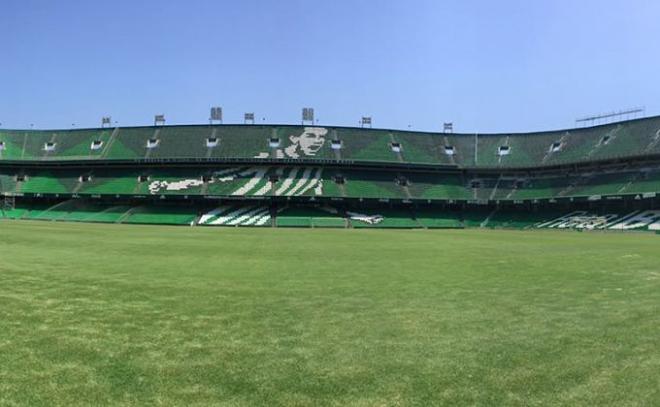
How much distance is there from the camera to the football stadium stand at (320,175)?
8138 cm

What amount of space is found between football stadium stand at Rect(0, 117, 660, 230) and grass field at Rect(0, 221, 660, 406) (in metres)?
67.3

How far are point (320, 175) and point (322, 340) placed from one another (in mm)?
84233

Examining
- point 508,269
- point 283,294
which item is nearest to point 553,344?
point 283,294

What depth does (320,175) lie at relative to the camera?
91.7 meters

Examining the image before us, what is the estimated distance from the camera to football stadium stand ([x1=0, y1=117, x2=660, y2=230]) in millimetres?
81375

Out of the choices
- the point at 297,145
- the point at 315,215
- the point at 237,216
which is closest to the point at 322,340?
the point at 237,216

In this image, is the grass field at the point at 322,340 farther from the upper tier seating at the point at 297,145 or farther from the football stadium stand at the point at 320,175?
the upper tier seating at the point at 297,145

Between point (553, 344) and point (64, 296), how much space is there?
9.49 metres

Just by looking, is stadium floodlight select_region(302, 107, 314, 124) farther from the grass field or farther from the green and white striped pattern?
the grass field

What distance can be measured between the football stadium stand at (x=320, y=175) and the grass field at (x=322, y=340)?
67.3 meters

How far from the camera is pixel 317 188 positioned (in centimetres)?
8762

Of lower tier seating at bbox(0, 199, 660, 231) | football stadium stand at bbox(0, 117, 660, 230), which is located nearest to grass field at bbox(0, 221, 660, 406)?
lower tier seating at bbox(0, 199, 660, 231)

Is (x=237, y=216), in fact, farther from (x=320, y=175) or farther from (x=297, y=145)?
(x=297, y=145)

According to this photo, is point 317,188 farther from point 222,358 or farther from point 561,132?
point 222,358
